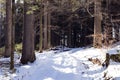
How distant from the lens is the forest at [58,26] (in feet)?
54.5

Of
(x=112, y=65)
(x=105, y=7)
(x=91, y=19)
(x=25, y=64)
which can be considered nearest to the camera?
(x=112, y=65)

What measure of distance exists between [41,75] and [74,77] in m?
1.55

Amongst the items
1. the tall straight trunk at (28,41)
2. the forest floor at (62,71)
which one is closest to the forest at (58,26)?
the tall straight trunk at (28,41)

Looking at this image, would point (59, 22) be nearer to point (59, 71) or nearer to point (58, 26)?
point (58, 26)

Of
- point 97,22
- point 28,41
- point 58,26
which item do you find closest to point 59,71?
point 28,41

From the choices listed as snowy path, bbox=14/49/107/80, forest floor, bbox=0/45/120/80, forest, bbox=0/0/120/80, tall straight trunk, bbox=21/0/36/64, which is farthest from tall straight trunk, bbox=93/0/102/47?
tall straight trunk, bbox=21/0/36/64

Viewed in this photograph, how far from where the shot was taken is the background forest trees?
1681 cm

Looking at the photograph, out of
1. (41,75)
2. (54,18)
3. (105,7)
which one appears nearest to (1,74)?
(41,75)

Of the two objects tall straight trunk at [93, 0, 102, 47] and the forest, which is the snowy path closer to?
the forest

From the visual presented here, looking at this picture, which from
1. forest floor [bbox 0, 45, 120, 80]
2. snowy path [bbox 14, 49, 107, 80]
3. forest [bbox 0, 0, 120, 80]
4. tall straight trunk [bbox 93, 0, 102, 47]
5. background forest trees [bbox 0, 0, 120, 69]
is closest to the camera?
forest floor [bbox 0, 45, 120, 80]

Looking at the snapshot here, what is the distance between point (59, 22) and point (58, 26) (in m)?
0.56

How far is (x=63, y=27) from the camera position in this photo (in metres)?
37.4

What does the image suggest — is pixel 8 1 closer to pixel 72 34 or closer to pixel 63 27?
pixel 63 27

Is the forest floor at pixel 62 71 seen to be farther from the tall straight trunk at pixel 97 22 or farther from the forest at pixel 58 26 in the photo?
the tall straight trunk at pixel 97 22
